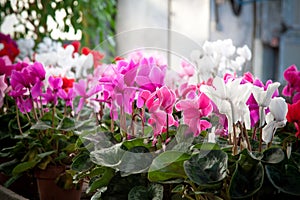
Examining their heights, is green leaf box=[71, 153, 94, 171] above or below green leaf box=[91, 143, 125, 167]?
below

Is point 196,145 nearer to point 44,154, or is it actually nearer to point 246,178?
point 246,178

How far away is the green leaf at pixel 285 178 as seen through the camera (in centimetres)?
69

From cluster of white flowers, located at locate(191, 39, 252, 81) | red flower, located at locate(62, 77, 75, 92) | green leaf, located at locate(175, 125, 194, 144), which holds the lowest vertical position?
green leaf, located at locate(175, 125, 194, 144)

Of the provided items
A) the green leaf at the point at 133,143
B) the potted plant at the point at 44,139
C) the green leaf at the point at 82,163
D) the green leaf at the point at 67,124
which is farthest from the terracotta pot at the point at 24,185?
the green leaf at the point at 133,143

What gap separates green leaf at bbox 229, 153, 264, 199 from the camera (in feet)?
2.24

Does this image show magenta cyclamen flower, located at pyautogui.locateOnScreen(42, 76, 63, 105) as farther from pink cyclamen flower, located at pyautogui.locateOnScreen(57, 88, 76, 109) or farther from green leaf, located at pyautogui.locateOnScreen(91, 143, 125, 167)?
green leaf, located at pyautogui.locateOnScreen(91, 143, 125, 167)

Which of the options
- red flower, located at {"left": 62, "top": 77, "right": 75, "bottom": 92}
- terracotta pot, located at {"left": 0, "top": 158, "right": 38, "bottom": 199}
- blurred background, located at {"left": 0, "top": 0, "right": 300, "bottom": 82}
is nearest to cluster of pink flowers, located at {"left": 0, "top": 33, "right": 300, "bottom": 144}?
red flower, located at {"left": 62, "top": 77, "right": 75, "bottom": 92}

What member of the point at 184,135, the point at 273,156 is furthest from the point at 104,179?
the point at 273,156

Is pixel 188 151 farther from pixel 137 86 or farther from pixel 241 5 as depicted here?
pixel 241 5

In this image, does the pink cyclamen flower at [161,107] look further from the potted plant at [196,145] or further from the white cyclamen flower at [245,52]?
the white cyclamen flower at [245,52]

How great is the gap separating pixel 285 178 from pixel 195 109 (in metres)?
0.18

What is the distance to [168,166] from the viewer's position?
2.43ft

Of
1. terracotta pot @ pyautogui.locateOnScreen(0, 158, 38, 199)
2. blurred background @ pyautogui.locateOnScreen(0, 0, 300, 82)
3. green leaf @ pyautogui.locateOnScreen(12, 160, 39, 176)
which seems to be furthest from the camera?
blurred background @ pyautogui.locateOnScreen(0, 0, 300, 82)

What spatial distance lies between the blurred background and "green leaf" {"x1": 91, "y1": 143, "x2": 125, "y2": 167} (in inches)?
24.0
